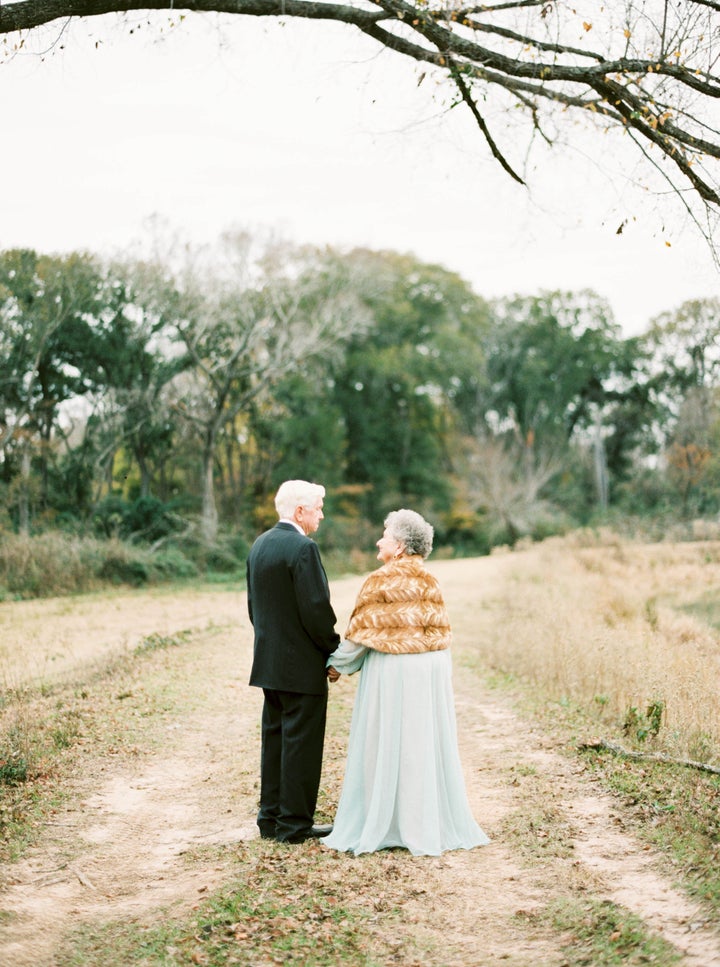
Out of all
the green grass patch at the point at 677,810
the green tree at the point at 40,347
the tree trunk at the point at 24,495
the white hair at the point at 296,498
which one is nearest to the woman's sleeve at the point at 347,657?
the white hair at the point at 296,498

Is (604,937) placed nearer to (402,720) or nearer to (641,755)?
(402,720)

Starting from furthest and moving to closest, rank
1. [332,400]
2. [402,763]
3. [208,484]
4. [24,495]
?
[332,400] → [208,484] → [24,495] → [402,763]

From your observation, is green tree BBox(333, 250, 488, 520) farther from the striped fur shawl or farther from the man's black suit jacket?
the striped fur shawl

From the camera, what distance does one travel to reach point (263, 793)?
228 inches

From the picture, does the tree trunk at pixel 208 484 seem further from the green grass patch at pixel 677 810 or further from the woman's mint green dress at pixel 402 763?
the woman's mint green dress at pixel 402 763

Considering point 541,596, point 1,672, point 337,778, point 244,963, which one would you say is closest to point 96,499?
point 541,596

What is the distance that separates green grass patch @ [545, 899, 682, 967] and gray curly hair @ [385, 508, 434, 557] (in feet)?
6.60

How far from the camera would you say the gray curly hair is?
5.54 metres

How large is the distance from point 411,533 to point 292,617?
865mm

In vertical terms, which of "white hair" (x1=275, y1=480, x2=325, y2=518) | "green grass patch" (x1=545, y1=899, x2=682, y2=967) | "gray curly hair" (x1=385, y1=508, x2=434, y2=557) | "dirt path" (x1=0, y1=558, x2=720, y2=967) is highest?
"white hair" (x1=275, y1=480, x2=325, y2=518)

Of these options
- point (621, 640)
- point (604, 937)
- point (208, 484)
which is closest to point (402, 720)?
point (604, 937)

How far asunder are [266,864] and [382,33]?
5872 mm

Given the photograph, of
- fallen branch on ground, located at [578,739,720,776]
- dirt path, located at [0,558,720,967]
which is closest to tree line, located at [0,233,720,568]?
dirt path, located at [0,558,720,967]

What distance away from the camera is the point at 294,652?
557 cm
